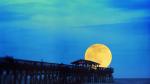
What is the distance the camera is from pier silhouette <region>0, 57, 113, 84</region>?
141ft

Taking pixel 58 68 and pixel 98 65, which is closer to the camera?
pixel 58 68

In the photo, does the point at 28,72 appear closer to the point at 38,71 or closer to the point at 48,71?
the point at 38,71

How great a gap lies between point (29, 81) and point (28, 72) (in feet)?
6.94

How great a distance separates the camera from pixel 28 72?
1887 inches

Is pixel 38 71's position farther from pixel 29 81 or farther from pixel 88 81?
pixel 88 81

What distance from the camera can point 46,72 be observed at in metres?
54.1

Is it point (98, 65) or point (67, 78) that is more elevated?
point (98, 65)

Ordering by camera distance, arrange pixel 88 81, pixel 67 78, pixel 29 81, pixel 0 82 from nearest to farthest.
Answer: pixel 0 82
pixel 29 81
pixel 67 78
pixel 88 81

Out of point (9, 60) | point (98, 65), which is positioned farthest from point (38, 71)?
point (98, 65)

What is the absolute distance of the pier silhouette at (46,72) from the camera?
43.0 m

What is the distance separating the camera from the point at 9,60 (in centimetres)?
4291

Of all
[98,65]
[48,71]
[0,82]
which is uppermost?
[98,65]

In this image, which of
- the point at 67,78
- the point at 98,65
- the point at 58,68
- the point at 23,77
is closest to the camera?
the point at 23,77

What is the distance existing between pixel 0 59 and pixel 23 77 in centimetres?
527
